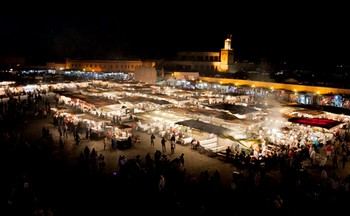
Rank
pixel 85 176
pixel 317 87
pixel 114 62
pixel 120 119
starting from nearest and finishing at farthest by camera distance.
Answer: pixel 85 176 → pixel 120 119 → pixel 317 87 → pixel 114 62

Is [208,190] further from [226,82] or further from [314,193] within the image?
Answer: [226,82]

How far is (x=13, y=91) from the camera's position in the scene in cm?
3092

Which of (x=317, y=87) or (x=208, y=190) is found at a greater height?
(x=317, y=87)

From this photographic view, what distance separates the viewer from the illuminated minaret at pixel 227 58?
51.9m

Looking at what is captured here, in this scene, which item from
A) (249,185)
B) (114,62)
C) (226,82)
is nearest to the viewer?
(249,185)

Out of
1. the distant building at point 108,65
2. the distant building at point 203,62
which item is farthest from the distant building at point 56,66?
the distant building at point 203,62

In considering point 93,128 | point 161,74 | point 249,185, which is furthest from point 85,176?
point 161,74

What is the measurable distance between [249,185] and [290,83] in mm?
22583

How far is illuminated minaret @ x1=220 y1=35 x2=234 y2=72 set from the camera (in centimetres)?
5194

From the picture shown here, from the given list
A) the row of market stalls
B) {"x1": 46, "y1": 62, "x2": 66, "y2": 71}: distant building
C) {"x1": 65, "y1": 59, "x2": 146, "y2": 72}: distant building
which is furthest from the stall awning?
{"x1": 46, "y1": 62, "x2": 66, "y2": 71}: distant building

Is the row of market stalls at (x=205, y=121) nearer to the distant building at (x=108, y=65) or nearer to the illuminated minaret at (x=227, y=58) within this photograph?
the illuminated minaret at (x=227, y=58)

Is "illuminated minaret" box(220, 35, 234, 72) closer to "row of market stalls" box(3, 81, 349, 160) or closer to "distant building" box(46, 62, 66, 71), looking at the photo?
"row of market stalls" box(3, 81, 349, 160)

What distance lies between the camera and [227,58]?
52312mm

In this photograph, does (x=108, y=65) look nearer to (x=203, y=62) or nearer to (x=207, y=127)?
(x=203, y=62)
